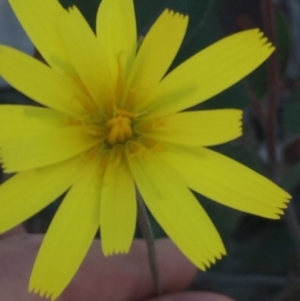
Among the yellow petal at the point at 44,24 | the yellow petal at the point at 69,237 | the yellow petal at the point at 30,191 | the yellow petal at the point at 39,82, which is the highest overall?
the yellow petal at the point at 44,24

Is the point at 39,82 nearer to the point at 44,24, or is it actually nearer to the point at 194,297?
the point at 44,24

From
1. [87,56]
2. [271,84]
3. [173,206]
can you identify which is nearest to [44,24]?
[87,56]

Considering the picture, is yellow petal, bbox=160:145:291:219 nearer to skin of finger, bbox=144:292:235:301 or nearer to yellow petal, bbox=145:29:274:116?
yellow petal, bbox=145:29:274:116

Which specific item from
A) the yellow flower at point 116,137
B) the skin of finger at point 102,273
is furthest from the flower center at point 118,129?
the skin of finger at point 102,273

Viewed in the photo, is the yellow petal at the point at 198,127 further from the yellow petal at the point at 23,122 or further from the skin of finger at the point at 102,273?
the skin of finger at the point at 102,273

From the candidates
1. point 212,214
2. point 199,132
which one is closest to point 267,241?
point 212,214

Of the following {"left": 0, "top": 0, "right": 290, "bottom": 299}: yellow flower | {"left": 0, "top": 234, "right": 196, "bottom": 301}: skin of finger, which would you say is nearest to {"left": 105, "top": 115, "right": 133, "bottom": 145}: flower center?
{"left": 0, "top": 0, "right": 290, "bottom": 299}: yellow flower

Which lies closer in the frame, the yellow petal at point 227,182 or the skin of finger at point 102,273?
the yellow petal at point 227,182
